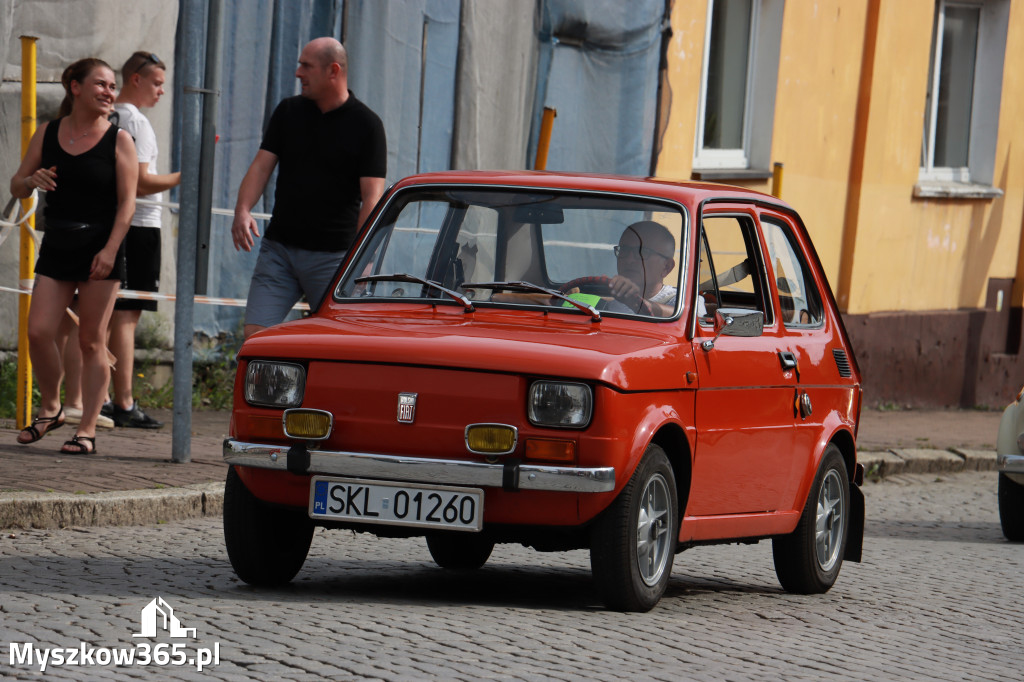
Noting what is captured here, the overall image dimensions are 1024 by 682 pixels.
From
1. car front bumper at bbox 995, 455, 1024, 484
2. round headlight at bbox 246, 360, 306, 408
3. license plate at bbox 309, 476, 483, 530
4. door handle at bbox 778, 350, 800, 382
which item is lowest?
car front bumper at bbox 995, 455, 1024, 484

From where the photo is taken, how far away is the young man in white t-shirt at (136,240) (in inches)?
423

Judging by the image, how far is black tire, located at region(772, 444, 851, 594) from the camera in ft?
24.6

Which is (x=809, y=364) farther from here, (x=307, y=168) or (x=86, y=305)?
(x=86, y=305)

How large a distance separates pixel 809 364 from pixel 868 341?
11.4 metres

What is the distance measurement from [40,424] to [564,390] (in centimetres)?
473

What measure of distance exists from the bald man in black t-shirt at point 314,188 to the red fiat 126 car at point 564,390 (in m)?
1.64

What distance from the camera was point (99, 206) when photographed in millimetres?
9516

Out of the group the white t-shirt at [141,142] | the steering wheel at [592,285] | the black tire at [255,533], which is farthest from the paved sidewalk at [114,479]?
the steering wheel at [592,285]

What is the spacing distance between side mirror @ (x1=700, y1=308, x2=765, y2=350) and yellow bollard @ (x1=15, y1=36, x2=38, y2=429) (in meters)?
4.65

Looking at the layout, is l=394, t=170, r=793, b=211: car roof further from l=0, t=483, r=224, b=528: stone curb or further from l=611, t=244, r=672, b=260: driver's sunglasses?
l=0, t=483, r=224, b=528: stone curb

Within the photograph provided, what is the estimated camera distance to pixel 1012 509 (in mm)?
10500

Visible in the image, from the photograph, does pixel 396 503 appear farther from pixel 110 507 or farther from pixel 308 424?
pixel 110 507

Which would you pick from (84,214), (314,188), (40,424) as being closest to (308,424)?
(314,188)

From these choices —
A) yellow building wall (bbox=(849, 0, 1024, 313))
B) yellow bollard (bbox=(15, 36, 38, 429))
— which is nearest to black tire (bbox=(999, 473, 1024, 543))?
yellow bollard (bbox=(15, 36, 38, 429))
